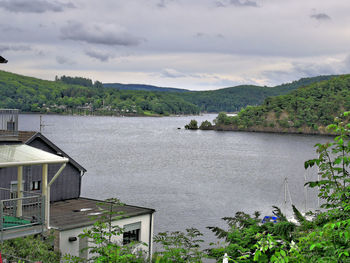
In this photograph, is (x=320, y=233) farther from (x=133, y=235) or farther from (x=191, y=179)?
(x=191, y=179)

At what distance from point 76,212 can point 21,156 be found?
1150 centimetres

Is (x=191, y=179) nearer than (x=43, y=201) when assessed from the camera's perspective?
No

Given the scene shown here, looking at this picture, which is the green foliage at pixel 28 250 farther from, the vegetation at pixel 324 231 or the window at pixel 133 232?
the window at pixel 133 232

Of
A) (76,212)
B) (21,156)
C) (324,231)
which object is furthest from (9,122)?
(324,231)

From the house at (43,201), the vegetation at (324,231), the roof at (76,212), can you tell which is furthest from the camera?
the roof at (76,212)

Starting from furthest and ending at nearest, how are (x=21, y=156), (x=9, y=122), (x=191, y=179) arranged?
(x=191, y=179)
(x=9, y=122)
(x=21, y=156)

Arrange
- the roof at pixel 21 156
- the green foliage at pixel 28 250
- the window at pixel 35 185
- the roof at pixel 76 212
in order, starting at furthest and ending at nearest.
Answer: the window at pixel 35 185, the roof at pixel 76 212, the green foliage at pixel 28 250, the roof at pixel 21 156

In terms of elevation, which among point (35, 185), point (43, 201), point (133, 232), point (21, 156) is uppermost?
point (21, 156)

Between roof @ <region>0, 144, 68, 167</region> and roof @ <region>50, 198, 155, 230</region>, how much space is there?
595 cm

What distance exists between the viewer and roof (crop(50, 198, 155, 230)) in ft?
63.7

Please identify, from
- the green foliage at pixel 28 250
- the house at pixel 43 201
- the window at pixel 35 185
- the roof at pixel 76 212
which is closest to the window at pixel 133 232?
the house at pixel 43 201

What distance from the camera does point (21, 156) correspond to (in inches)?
456

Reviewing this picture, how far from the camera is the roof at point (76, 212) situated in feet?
63.7

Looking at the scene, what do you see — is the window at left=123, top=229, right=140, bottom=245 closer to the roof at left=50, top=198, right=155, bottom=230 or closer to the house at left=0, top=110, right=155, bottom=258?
the house at left=0, top=110, right=155, bottom=258
